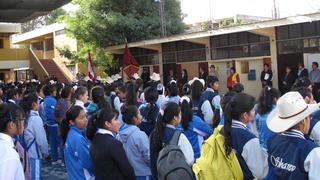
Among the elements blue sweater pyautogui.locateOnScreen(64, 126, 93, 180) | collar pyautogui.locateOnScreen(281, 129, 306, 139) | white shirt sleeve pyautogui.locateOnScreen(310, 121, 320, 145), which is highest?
collar pyautogui.locateOnScreen(281, 129, 306, 139)

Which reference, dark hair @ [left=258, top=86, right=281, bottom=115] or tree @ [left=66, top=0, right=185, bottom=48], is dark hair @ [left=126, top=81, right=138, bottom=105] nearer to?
dark hair @ [left=258, top=86, right=281, bottom=115]

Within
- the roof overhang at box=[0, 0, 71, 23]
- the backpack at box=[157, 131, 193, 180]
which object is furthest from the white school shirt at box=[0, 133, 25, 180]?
the roof overhang at box=[0, 0, 71, 23]

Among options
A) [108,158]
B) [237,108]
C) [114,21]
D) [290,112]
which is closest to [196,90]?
[108,158]

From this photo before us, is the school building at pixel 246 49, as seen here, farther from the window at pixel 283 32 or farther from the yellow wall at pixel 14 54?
the yellow wall at pixel 14 54

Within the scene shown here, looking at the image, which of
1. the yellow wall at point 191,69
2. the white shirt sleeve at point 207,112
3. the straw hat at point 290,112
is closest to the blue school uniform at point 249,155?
the straw hat at point 290,112

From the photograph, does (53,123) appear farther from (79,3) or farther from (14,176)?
(79,3)

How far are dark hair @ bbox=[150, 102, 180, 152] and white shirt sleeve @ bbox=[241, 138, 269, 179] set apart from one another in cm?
105

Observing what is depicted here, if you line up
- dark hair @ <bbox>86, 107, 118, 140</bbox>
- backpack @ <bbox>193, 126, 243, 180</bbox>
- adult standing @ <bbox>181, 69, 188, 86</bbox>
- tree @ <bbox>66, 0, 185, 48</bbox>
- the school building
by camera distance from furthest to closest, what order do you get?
tree @ <bbox>66, 0, 185, 48</bbox>
adult standing @ <bbox>181, 69, 188, 86</bbox>
the school building
dark hair @ <bbox>86, 107, 118, 140</bbox>
backpack @ <bbox>193, 126, 243, 180</bbox>

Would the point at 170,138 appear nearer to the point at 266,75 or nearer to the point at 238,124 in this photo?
the point at 238,124

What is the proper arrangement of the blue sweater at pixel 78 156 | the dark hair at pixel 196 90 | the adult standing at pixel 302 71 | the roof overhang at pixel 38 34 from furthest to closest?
the roof overhang at pixel 38 34 → the adult standing at pixel 302 71 → the dark hair at pixel 196 90 → the blue sweater at pixel 78 156

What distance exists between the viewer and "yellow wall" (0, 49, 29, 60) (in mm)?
28547

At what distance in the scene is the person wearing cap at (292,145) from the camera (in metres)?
2.51

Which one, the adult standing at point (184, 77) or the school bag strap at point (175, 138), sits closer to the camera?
the school bag strap at point (175, 138)

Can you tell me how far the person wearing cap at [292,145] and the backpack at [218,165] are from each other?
25 centimetres
